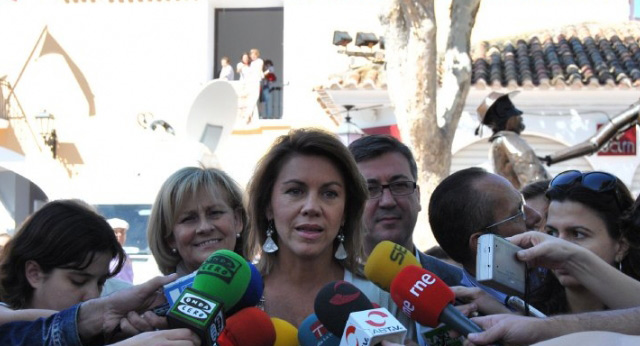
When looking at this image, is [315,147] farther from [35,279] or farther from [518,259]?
[35,279]

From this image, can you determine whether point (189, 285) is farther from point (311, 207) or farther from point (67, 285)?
point (67, 285)

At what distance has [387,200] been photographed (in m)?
4.20

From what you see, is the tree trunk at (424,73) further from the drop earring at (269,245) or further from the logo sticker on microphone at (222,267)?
the logo sticker on microphone at (222,267)

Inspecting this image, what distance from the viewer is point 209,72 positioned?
70.8ft

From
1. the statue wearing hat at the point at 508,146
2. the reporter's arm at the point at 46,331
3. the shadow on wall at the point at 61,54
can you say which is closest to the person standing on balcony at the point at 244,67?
the shadow on wall at the point at 61,54

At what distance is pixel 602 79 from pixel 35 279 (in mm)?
14993

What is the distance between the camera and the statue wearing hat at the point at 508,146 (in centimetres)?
855

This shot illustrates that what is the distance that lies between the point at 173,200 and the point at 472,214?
126 cm

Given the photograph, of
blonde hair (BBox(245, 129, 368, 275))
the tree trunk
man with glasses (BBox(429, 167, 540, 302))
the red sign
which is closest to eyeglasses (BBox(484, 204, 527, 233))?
man with glasses (BBox(429, 167, 540, 302))

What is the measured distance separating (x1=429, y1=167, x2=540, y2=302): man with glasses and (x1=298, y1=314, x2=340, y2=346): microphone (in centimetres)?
93

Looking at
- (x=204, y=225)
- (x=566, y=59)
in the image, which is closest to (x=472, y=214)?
(x=204, y=225)

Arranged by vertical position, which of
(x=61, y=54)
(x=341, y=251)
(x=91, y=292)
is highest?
(x=341, y=251)

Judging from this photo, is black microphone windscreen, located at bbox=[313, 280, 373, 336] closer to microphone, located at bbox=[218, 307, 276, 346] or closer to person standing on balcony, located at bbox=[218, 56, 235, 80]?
microphone, located at bbox=[218, 307, 276, 346]

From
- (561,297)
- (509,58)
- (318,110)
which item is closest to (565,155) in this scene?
(561,297)
